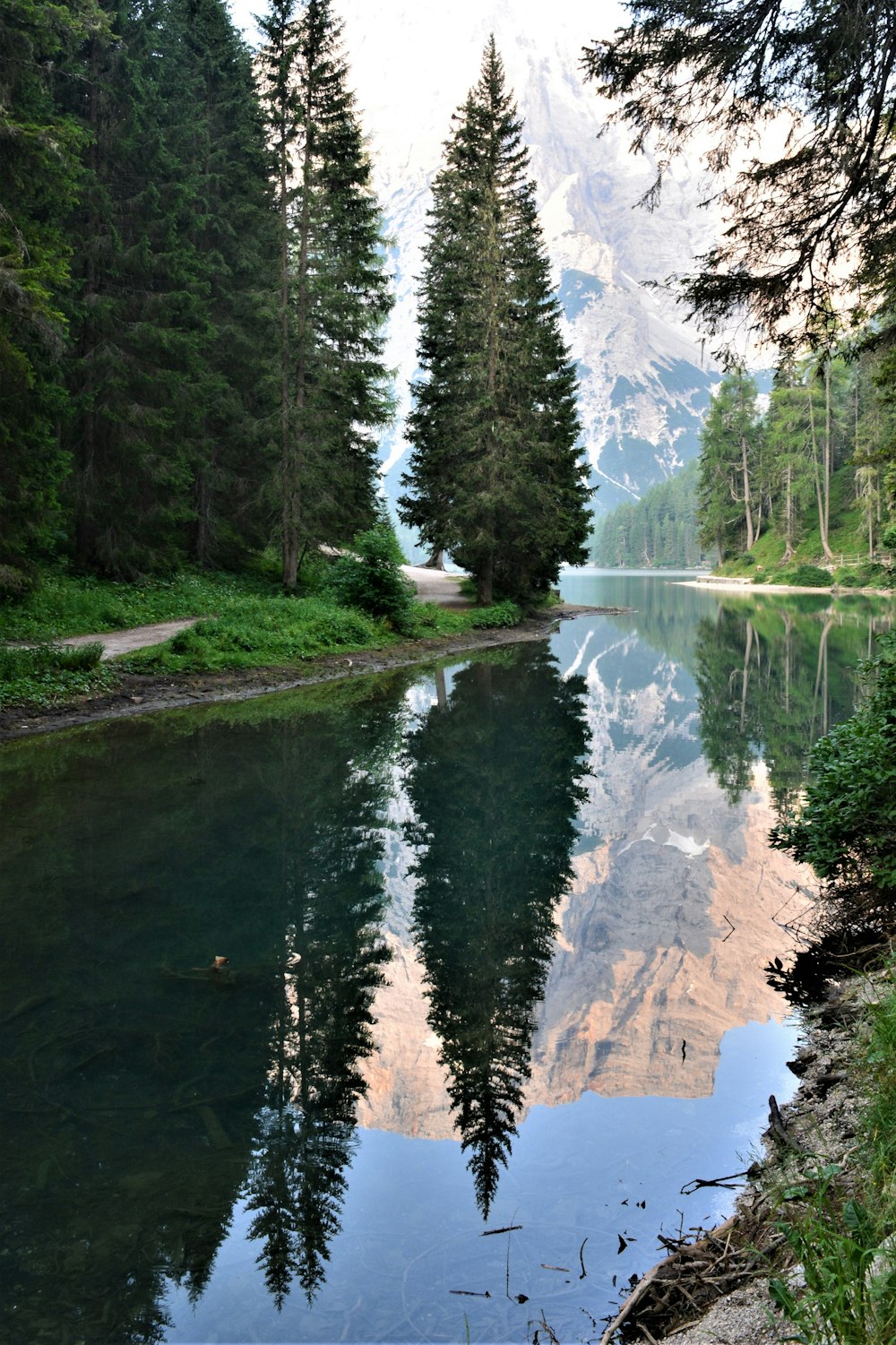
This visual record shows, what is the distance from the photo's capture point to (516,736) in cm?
1478

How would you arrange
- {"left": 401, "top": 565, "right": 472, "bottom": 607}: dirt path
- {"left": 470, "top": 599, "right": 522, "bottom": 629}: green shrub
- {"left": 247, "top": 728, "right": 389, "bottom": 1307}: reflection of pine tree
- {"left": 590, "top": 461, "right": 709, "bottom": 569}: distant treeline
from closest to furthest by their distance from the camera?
{"left": 247, "top": 728, "right": 389, "bottom": 1307}: reflection of pine tree
{"left": 470, "top": 599, "right": 522, "bottom": 629}: green shrub
{"left": 401, "top": 565, "right": 472, "bottom": 607}: dirt path
{"left": 590, "top": 461, "right": 709, "bottom": 569}: distant treeline

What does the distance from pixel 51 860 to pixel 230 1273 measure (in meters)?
5.45

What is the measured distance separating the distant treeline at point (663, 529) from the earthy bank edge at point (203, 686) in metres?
134

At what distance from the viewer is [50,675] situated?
49.2ft

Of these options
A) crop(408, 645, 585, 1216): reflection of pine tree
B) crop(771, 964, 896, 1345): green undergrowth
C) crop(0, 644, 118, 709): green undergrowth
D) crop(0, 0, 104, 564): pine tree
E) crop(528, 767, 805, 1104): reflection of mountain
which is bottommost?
crop(528, 767, 805, 1104): reflection of mountain

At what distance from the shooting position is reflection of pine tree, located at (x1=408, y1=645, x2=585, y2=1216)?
4758mm

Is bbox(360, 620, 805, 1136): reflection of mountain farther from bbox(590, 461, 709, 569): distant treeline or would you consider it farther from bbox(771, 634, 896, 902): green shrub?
bbox(590, 461, 709, 569): distant treeline

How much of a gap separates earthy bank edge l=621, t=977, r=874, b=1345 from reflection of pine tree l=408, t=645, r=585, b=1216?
37.0 inches

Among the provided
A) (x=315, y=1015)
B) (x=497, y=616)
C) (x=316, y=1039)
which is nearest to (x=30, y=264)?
(x=315, y=1015)

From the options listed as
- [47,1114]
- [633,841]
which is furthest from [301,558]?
[47,1114]

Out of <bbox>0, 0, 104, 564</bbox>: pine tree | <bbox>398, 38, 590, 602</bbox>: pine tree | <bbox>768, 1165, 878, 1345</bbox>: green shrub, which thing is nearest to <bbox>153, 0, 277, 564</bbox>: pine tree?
<bbox>398, 38, 590, 602</bbox>: pine tree

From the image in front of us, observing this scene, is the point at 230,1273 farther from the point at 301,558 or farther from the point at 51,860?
the point at 301,558

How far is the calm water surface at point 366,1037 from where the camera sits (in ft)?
11.0

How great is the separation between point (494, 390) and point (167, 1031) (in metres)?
29.4
